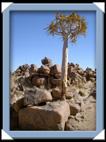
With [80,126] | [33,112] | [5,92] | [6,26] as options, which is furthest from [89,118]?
[6,26]

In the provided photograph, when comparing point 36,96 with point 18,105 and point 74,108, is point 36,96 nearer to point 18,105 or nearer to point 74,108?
point 18,105

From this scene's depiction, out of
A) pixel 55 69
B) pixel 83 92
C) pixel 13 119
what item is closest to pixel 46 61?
pixel 55 69

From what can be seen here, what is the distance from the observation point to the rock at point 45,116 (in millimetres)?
3275

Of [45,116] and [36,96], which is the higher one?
[36,96]

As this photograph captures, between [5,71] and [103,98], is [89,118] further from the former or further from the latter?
[5,71]

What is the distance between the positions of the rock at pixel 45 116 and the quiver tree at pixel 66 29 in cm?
11

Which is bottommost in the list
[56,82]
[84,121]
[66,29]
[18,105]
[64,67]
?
[84,121]

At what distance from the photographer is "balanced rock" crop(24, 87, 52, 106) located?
333 centimetres

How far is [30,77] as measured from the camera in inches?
132

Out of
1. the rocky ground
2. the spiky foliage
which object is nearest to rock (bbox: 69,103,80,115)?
the rocky ground

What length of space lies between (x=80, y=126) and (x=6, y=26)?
2.84ft

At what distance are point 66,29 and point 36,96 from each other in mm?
519

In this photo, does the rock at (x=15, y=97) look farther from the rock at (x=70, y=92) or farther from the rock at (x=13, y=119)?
the rock at (x=70, y=92)

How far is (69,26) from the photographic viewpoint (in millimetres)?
3359
